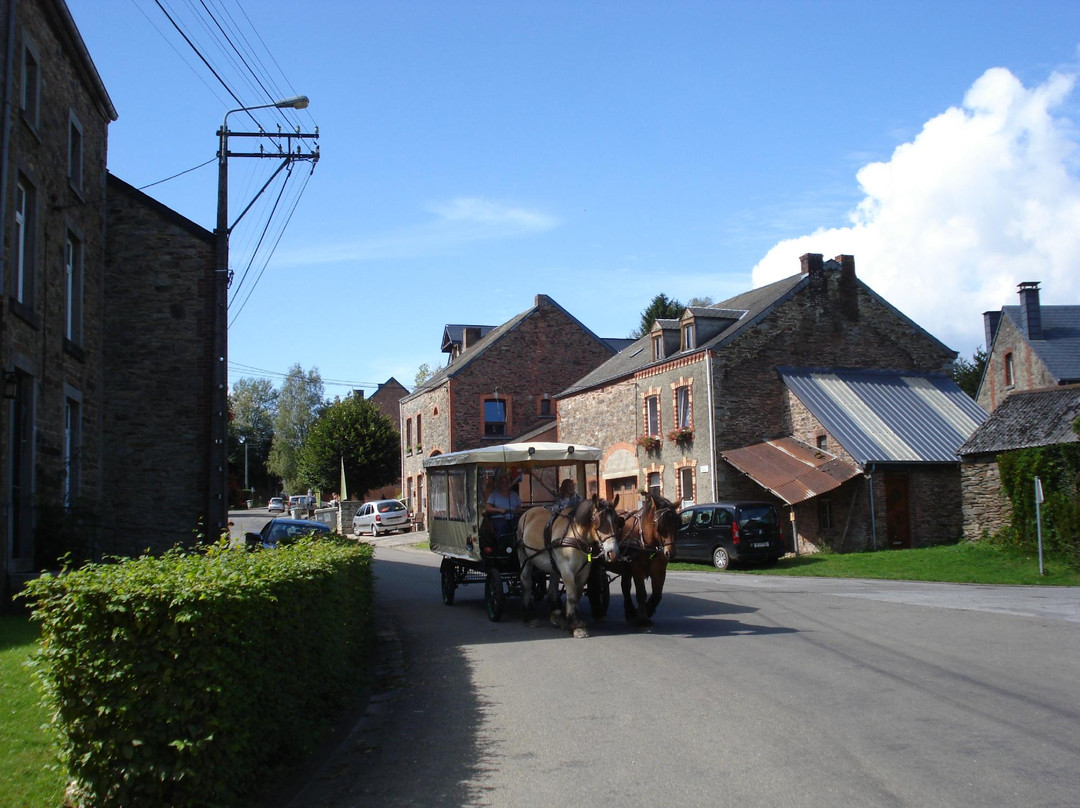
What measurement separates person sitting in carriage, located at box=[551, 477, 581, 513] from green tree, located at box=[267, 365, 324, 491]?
69.0 metres

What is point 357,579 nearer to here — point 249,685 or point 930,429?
point 249,685

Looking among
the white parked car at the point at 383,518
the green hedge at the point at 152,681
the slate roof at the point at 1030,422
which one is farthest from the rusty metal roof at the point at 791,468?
Answer: the green hedge at the point at 152,681

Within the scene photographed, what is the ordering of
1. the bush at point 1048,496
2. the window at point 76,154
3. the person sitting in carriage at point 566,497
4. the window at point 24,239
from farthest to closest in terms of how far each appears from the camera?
the bush at point 1048,496 < the window at point 76,154 < the window at point 24,239 < the person sitting in carriage at point 566,497

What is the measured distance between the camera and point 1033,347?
45.0 metres

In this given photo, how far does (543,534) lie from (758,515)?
14521 millimetres

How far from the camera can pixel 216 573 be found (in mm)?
5645

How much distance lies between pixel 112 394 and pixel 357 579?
460 inches

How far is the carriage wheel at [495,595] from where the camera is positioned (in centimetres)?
1372

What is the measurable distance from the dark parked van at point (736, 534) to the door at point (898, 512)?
429cm

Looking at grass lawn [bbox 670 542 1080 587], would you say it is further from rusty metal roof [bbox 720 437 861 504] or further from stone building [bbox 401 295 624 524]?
stone building [bbox 401 295 624 524]

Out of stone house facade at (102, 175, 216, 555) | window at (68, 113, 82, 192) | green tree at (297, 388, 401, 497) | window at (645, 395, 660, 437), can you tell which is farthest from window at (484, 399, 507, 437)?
window at (68, 113, 82, 192)

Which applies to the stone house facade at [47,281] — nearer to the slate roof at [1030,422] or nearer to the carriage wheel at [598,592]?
the carriage wheel at [598,592]

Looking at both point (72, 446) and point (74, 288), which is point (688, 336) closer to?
point (74, 288)

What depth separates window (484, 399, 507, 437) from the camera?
47.7 m
